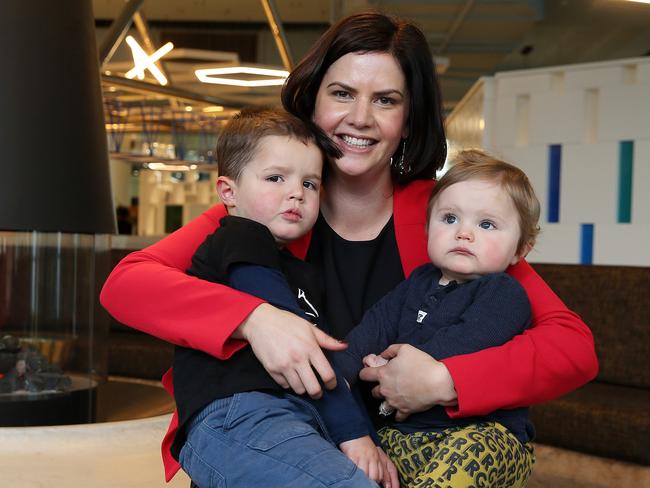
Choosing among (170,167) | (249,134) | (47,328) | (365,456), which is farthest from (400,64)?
(170,167)

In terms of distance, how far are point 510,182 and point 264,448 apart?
2.34 ft

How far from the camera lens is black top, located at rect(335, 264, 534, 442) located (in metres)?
1.58

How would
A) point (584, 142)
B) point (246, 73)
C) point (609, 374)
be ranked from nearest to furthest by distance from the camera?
point (609, 374), point (584, 142), point (246, 73)

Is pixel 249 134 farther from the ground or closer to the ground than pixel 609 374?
farther from the ground

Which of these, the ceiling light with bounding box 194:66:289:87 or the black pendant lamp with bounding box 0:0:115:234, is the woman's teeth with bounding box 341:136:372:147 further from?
the ceiling light with bounding box 194:66:289:87

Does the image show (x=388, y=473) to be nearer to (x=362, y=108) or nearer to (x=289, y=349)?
(x=289, y=349)

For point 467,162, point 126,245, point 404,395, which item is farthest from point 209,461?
point 126,245

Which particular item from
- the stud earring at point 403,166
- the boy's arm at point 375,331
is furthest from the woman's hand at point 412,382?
the stud earring at point 403,166

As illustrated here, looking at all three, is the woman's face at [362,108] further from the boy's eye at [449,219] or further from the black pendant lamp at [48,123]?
the black pendant lamp at [48,123]

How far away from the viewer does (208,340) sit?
1.43 m

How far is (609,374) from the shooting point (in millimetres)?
3725

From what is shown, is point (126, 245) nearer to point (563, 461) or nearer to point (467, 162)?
point (563, 461)

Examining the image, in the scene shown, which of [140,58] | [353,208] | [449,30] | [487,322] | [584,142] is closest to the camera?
[487,322]

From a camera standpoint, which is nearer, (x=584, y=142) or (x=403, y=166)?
(x=403, y=166)
